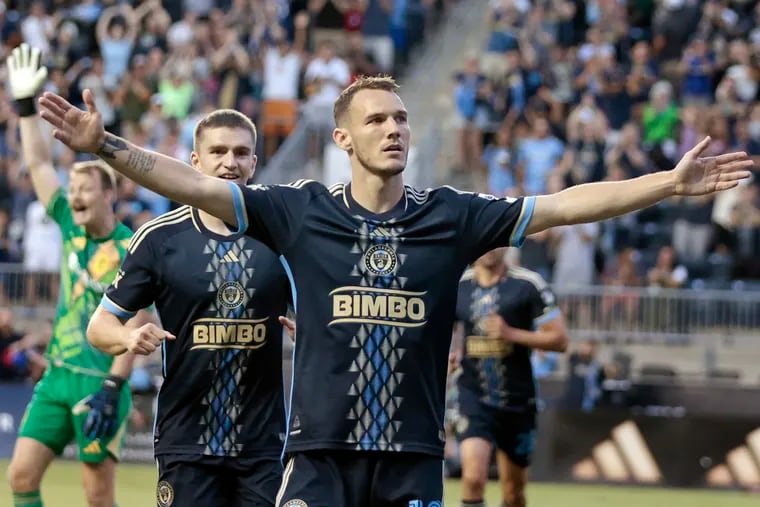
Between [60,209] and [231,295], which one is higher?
[60,209]

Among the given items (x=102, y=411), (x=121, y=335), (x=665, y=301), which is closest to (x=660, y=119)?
(x=665, y=301)

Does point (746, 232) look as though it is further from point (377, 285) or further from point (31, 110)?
point (377, 285)

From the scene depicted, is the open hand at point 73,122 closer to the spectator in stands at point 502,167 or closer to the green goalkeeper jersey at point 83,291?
the green goalkeeper jersey at point 83,291

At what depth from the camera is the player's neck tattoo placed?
6.18m

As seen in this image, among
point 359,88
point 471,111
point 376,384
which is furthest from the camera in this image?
point 471,111

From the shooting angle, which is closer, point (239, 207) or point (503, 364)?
point (239, 207)

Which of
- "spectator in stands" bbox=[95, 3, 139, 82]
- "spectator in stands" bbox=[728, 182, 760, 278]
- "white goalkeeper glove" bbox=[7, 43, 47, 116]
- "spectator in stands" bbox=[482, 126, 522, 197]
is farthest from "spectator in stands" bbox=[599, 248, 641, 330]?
"white goalkeeper glove" bbox=[7, 43, 47, 116]

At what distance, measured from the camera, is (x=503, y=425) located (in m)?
12.3

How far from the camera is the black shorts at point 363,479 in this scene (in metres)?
6.52

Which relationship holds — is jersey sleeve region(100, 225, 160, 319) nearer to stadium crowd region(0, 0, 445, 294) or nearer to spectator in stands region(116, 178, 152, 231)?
spectator in stands region(116, 178, 152, 231)

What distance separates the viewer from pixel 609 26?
25.4 m

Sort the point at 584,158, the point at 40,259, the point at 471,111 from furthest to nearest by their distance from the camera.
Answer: the point at 471,111 < the point at 584,158 < the point at 40,259

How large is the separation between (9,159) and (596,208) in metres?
18.5

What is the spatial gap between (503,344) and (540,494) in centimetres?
491
